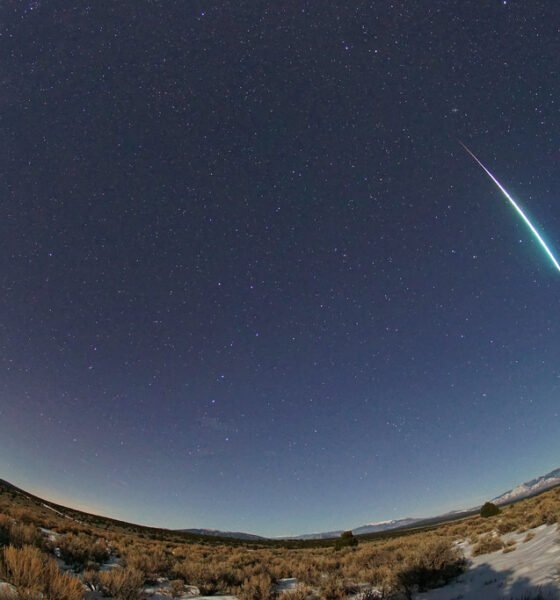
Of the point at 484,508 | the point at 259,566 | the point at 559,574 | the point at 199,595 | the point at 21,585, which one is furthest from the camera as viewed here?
the point at 484,508

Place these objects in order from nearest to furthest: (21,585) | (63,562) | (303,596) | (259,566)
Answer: (21,585) < (303,596) < (63,562) < (259,566)

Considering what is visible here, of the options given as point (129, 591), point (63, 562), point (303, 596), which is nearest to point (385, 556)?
point (303, 596)


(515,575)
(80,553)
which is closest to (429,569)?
(515,575)

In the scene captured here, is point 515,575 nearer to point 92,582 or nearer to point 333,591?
point 333,591

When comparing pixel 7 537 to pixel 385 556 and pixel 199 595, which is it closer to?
pixel 199 595

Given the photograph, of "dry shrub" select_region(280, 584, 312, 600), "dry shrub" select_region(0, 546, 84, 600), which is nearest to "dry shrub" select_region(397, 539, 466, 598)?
"dry shrub" select_region(280, 584, 312, 600)

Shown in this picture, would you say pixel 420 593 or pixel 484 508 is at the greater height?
pixel 420 593
